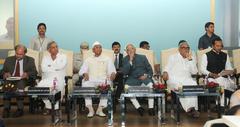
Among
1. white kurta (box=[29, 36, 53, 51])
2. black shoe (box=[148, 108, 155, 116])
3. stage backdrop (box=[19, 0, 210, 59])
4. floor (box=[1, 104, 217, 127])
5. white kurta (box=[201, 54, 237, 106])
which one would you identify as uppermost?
stage backdrop (box=[19, 0, 210, 59])

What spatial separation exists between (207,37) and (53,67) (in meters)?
2.82

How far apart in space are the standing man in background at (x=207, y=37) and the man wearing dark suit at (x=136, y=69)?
133 cm

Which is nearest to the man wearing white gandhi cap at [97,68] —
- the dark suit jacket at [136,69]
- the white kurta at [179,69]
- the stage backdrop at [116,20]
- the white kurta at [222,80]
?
the dark suit jacket at [136,69]

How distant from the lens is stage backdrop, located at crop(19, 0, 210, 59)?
9.04 metres

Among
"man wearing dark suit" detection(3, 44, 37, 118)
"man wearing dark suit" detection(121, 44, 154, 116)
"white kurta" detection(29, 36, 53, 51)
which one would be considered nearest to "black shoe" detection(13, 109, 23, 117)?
"man wearing dark suit" detection(3, 44, 37, 118)

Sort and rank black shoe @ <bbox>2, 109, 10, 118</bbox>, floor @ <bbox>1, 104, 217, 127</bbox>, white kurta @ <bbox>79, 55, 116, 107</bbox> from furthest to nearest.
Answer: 1. white kurta @ <bbox>79, 55, 116, 107</bbox>
2. black shoe @ <bbox>2, 109, 10, 118</bbox>
3. floor @ <bbox>1, 104, 217, 127</bbox>

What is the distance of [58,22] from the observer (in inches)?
356

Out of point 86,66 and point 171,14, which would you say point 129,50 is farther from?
point 171,14

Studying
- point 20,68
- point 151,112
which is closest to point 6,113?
point 20,68

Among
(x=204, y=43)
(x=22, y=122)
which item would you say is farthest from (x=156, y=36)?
(x=22, y=122)

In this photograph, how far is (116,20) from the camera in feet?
29.7

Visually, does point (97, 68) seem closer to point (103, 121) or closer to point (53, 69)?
point (53, 69)

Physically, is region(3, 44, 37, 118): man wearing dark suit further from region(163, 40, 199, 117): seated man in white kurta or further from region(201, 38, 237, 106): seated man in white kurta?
region(201, 38, 237, 106): seated man in white kurta

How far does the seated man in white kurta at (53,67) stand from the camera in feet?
23.9
